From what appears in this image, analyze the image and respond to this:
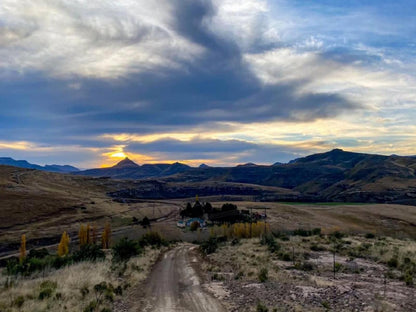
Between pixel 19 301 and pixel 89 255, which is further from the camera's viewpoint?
pixel 89 255

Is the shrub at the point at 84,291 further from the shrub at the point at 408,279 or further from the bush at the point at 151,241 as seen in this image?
the bush at the point at 151,241

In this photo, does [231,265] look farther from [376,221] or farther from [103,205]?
[103,205]

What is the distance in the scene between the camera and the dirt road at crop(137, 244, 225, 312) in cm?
1902

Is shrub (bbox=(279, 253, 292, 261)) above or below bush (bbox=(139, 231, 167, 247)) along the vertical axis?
above

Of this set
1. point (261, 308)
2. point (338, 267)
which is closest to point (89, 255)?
point (338, 267)

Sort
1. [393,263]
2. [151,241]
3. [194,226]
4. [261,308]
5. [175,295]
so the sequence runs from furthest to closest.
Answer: [194,226] → [151,241] → [393,263] → [175,295] → [261,308]

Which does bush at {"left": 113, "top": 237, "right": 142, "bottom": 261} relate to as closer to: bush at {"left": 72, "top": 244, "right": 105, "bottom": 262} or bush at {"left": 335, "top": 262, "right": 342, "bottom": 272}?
bush at {"left": 72, "top": 244, "right": 105, "bottom": 262}

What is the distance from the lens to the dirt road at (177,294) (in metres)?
19.0

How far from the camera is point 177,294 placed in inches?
883

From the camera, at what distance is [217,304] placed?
63.4ft

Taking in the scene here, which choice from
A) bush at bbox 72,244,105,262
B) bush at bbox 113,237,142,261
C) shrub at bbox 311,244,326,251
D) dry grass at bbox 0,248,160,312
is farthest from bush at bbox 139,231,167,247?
dry grass at bbox 0,248,160,312

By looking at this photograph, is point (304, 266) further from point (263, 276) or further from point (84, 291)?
point (84, 291)

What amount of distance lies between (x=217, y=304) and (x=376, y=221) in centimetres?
13492

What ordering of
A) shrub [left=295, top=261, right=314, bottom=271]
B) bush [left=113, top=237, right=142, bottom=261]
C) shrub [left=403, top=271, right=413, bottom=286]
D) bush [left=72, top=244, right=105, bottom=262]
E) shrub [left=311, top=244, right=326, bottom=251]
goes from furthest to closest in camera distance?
bush [left=113, top=237, right=142, bottom=261], shrub [left=311, top=244, right=326, bottom=251], bush [left=72, top=244, right=105, bottom=262], shrub [left=295, top=261, right=314, bottom=271], shrub [left=403, top=271, right=413, bottom=286]
